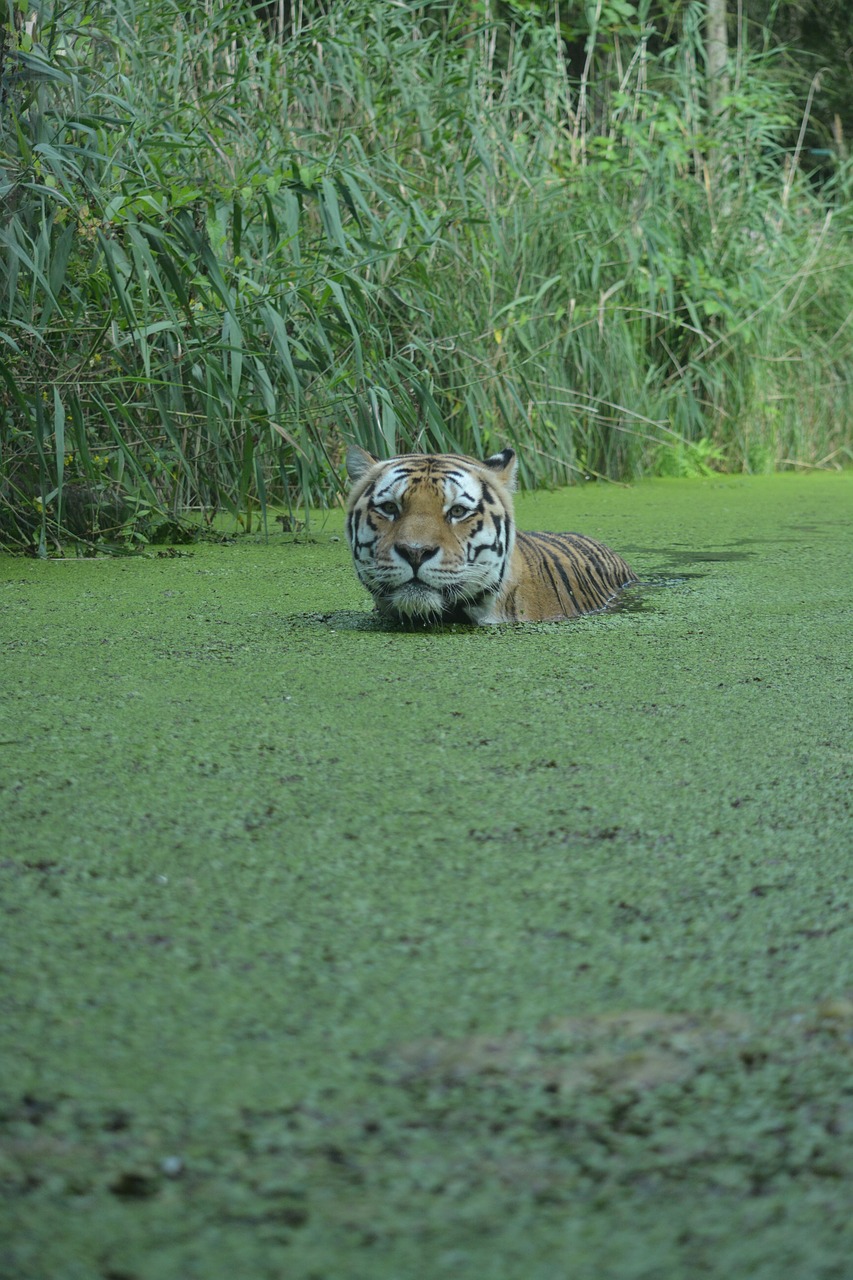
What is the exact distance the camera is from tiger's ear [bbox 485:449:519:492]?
2.97 m

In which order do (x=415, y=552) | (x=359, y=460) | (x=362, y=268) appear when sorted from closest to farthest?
(x=415, y=552) → (x=359, y=460) → (x=362, y=268)

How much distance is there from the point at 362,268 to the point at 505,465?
1762mm

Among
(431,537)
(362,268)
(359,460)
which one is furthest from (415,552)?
(362,268)

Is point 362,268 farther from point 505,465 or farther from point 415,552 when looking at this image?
point 415,552

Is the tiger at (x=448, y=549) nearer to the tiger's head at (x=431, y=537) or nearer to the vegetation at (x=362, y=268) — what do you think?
the tiger's head at (x=431, y=537)

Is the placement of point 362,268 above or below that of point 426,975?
above

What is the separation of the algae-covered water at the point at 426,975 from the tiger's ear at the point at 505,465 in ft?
2.61

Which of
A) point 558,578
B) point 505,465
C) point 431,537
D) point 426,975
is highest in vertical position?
point 505,465

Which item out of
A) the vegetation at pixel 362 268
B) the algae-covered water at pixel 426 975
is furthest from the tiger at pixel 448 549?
the vegetation at pixel 362 268

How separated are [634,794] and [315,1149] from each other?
Result: 808mm

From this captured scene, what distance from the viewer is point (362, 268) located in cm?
452

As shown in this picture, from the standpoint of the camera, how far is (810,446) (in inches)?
289

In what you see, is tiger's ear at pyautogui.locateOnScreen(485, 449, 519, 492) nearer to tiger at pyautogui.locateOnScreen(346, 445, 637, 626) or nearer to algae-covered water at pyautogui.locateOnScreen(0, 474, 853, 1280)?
tiger at pyautogui.locateOnScreen(346, 445, 637, 626)

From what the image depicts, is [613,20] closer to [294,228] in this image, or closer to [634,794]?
[294,228]
